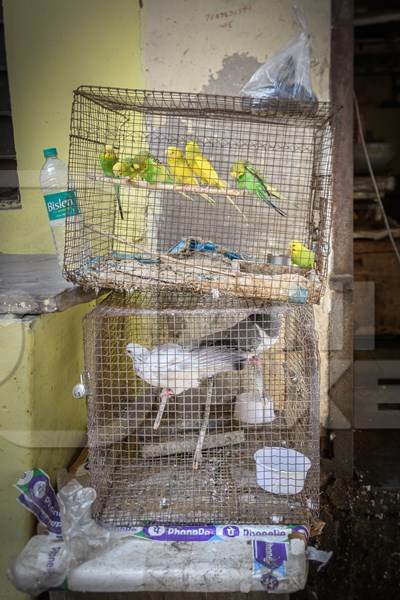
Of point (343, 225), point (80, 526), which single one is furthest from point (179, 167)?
point (80, 526)

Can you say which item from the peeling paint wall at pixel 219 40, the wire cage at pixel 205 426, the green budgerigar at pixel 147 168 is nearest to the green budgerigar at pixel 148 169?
the green budgerigar at pixel 147 168

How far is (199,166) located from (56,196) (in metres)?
0.56

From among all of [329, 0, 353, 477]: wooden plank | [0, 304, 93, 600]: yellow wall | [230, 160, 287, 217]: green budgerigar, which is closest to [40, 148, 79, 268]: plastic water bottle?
[0, 304, 93, 600]: yellow wall

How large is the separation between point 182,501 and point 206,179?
1.24 m

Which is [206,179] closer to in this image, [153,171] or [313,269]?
[153,171]

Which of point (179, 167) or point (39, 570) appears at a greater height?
point (179, 167)

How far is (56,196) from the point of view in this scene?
1.83 metres

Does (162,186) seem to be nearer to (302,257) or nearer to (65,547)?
(302,257)

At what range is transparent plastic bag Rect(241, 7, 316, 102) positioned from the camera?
2152 millimetres

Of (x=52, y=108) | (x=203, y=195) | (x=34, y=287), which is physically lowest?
(x=34, y=287)

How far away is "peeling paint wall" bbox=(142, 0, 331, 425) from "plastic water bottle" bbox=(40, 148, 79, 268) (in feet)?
2.29

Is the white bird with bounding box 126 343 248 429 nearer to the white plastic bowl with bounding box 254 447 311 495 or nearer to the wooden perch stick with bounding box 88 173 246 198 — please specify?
the white plastic bowl with bounding box 254 447 311 495

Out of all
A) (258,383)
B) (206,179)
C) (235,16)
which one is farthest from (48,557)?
(235,16)

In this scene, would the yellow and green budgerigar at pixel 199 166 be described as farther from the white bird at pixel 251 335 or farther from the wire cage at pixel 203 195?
the white bird at pixel 251 335
